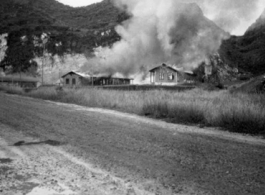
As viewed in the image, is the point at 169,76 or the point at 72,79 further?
the point at 72,79

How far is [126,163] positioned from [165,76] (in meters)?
47.5

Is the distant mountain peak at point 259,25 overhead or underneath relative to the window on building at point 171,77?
overhead

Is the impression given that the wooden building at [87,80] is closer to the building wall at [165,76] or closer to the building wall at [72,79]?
the building wall at [72,79]

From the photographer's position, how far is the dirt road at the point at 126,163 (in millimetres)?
3018

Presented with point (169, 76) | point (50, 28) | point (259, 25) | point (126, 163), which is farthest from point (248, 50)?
point (126, 163)

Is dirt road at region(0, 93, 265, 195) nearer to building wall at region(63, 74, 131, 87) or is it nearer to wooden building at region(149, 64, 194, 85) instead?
building wall at region(63, 74, 131, 87)

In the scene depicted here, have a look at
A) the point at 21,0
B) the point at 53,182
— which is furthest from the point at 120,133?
the point at 21,0

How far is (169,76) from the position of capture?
5025cm

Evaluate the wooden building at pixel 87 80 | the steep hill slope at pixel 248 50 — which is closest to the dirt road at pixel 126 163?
the wooden building at pixel 87 80

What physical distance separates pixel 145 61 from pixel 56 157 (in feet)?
216

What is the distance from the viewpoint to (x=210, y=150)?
15.8 ft

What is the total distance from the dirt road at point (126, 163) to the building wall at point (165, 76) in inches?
1722

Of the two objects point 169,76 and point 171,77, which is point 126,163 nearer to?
point 171,77

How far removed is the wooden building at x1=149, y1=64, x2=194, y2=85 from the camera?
49.2 m
